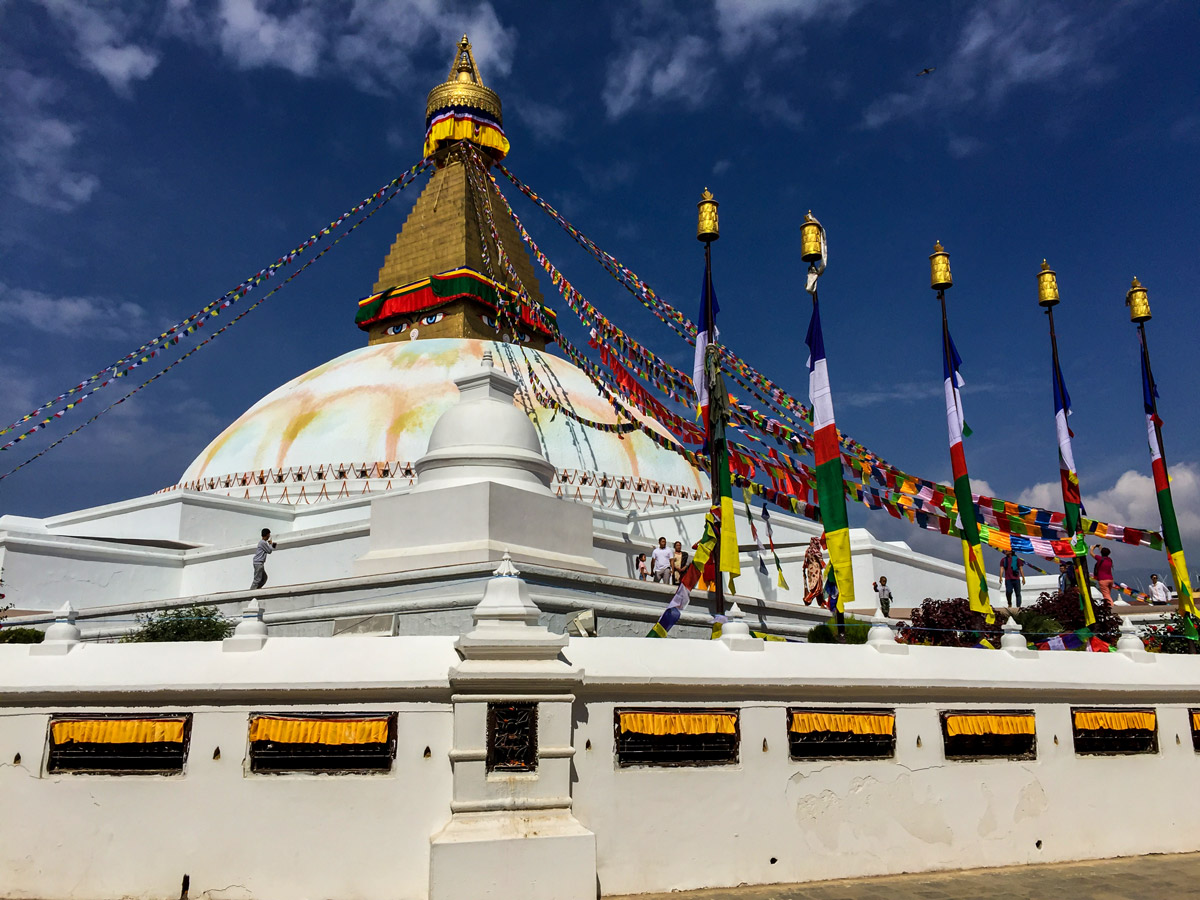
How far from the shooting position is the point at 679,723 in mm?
5910

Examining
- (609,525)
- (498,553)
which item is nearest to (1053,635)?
(498,553)

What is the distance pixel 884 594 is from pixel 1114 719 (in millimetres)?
7977

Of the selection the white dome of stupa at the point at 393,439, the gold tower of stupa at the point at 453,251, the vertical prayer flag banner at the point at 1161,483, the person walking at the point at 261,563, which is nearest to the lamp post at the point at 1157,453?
the vertical prayer flag banner at the point at 1161,483

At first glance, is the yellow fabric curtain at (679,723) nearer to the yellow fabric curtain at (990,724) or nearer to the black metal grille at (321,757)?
the black metal grille at (321,757)

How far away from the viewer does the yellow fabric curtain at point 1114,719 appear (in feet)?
24.2

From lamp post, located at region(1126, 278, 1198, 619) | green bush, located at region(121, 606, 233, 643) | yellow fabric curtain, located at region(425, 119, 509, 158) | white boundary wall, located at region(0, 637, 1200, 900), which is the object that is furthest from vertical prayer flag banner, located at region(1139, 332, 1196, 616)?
yellow fabric curtain, located at region(425, 119, 509, 158)

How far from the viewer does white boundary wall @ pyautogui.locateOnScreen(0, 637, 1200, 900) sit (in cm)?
530

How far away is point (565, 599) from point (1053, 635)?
5643 mm

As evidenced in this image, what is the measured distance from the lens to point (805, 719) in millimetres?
6289

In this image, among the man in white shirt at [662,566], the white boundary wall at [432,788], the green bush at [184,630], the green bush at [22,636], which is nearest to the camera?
the white boundary wall at [432,788]

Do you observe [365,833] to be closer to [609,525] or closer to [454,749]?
[454,749]

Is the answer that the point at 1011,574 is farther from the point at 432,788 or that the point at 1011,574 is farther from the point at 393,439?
the point at 432,788

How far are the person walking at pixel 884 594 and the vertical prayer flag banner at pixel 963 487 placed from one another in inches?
127

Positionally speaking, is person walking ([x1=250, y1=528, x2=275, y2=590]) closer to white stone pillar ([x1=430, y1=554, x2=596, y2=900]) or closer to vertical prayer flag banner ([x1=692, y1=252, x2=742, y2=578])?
vertical prayer flag banner ([x1=692, y1=252, x2=742, y2=578])
